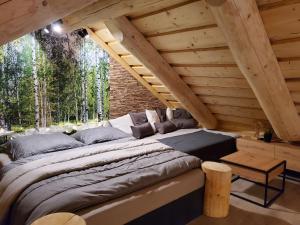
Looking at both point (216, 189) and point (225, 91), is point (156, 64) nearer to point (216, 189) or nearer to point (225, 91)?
point (225, 91)

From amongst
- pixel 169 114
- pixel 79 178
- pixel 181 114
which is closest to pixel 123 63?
pixel 169 114

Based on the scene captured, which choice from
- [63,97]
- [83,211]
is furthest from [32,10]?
[63,97]

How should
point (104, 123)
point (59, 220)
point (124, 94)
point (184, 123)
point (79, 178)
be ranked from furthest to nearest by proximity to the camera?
point (124, 94)
point (184, 123)
point (104, 123)
point (79, 178)
point (59, 220)

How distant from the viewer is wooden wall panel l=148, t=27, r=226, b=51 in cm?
259

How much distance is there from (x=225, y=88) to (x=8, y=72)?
2739 mm

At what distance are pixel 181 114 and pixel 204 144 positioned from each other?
1121 millimetres

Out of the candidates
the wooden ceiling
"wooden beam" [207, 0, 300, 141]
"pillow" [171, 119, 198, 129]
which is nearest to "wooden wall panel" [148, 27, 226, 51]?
the wooden ceiling

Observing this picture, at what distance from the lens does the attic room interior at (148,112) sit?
194cm

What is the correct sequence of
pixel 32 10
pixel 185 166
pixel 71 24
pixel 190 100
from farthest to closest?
1. pixel 190 100
2. pixel 71 24
3. pixel 185 166
4. pixel 32 10

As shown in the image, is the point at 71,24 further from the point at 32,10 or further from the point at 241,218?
the point at 241,218

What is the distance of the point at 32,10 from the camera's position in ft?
3.37

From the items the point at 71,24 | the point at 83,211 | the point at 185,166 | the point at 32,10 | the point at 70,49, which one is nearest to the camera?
the point at 32,10

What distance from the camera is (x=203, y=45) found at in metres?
2.82

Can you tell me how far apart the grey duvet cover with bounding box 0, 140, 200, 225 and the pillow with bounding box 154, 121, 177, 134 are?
1.21 metres
